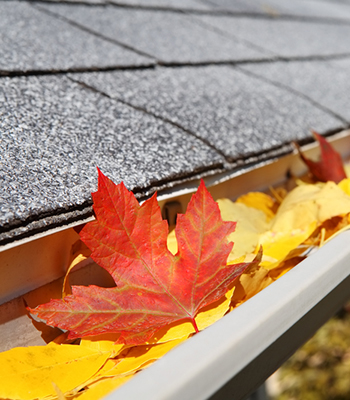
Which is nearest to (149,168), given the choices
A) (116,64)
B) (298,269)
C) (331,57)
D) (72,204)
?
(72,204)

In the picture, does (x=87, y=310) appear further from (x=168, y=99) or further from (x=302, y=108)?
(x=302, y=108)

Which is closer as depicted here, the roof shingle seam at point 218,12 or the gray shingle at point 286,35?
the roof shingle seam at point 218,12

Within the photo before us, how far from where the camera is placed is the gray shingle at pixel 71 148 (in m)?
0.59

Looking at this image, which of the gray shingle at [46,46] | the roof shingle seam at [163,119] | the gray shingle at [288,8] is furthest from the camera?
the gray shingle at [288,8]

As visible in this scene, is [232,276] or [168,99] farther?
[168,99]

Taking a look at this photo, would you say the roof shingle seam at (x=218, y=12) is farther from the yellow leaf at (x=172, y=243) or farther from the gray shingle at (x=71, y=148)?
the yellow leaf at (x=172, y=243)

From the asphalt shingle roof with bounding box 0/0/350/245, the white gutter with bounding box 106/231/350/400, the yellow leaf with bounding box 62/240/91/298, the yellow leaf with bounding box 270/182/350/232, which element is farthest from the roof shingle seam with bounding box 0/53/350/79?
the white gutter with bounding box 106/231/350/400

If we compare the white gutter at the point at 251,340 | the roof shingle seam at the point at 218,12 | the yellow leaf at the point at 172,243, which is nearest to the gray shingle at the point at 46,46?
the roof shingle seam at the point at 218,12

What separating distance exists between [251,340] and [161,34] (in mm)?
1265

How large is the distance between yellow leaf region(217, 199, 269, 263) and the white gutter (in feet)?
0.57

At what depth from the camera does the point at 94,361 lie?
57 centimetres

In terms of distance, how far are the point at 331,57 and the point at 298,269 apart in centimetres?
161

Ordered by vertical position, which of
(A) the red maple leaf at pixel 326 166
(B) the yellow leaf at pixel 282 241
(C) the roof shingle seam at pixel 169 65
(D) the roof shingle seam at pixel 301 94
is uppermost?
(C) the roof shingle seam at pixel 169 65

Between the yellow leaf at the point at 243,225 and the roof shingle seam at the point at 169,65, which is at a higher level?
the roof shingle seam at the point at 169,65
